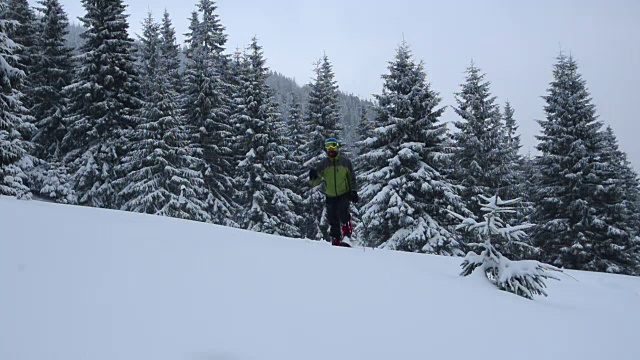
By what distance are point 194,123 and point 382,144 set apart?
13.0m

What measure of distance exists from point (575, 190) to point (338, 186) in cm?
1818

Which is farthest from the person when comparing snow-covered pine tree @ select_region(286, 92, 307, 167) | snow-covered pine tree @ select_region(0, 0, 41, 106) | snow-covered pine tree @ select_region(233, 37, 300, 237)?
snow-covered pine tree @ select_region(0, 0, 41, 106)

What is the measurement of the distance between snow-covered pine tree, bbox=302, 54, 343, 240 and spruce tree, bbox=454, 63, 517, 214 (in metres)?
8.15

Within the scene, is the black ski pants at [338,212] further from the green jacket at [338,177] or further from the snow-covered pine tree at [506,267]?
the snow-covered pine tree at [506,267]

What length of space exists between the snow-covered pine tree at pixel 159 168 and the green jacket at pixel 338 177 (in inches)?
541

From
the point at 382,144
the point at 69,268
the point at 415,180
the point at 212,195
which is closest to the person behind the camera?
the point at 69,268

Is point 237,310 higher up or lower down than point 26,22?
lower down

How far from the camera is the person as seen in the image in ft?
24.3

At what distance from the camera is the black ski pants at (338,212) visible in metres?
7.48

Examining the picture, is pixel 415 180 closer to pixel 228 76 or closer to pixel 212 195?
pixel 212 195

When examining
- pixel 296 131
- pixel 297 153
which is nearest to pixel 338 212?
pixel 297 153

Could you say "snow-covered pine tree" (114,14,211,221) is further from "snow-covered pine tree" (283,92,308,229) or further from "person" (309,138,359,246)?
"person" (309,138,359,246)

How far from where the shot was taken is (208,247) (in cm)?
403

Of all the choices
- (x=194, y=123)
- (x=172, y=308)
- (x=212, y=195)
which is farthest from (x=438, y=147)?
(x=172, y=308)
